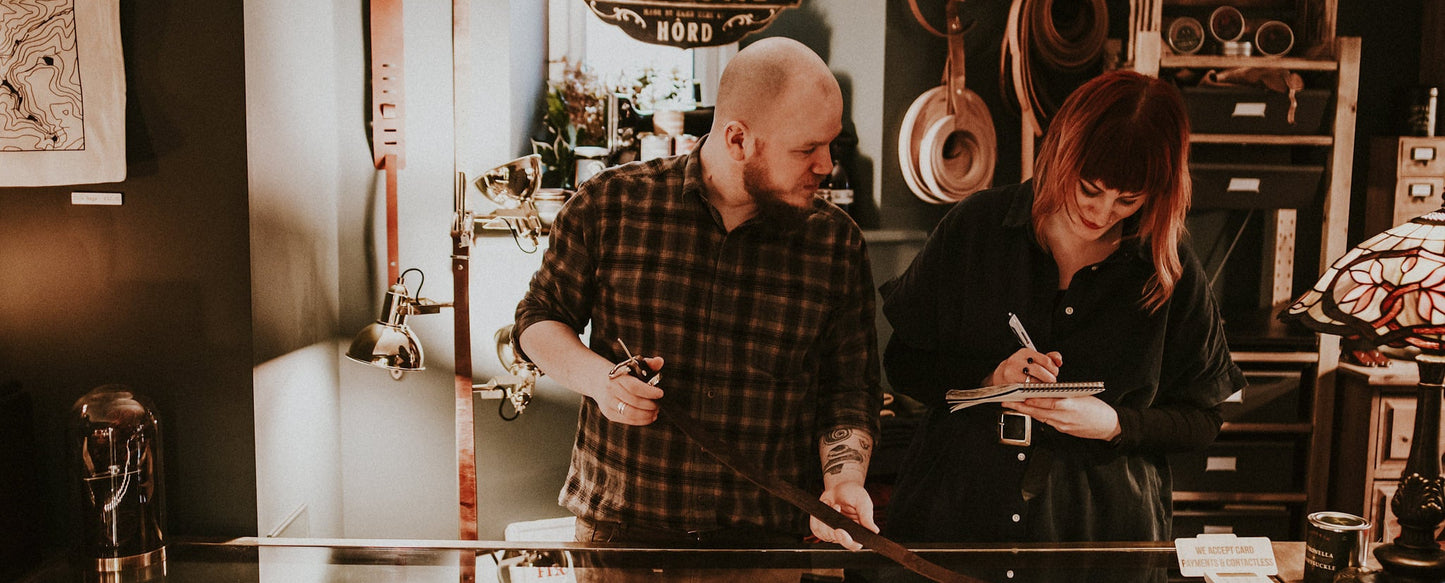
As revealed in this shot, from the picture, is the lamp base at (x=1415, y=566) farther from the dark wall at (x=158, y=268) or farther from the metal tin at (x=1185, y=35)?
the metal tin at (x=1185, y=35)

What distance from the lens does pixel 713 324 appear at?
6.08 feet

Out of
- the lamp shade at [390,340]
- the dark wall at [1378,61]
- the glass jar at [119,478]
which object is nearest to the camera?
the glass jar at [119,478]

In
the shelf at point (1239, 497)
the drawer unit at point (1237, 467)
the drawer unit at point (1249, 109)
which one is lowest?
the shelf at point (1239, 497)

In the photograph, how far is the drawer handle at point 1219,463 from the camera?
3.60m

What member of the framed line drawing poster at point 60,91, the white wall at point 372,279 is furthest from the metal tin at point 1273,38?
the framed line drawing poster at point 60,91

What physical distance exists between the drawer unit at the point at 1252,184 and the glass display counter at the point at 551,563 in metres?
2.18

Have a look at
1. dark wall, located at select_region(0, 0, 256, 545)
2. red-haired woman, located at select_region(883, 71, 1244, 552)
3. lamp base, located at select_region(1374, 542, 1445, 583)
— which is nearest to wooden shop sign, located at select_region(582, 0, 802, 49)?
dark wall, located at select_region(0, 0, 256, 545)

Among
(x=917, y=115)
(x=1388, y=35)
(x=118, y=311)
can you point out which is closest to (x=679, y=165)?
(x=118, y=311)

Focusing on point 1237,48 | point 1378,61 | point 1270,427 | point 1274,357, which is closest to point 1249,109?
point 1237,48

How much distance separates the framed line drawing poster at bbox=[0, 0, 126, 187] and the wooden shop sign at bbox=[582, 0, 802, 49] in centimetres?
130

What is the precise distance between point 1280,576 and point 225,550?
180cm

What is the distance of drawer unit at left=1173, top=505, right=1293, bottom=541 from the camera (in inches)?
142

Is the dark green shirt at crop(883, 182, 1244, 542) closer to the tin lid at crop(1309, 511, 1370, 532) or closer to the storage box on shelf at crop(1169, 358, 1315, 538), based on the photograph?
the tin lid at crop(1309, 511, 1370, 532)

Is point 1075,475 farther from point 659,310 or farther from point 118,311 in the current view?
point 118,311
